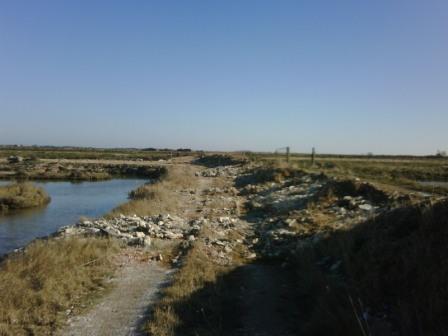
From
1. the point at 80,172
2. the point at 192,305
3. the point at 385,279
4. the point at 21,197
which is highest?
the point at 385,279

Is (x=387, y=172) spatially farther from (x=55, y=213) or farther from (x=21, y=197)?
(x=21, y=197)

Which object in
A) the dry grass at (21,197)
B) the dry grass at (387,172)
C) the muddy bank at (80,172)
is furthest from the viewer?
the muddy bank at (80,172)

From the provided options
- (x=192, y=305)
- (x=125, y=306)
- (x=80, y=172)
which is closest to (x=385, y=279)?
(x=192, y=305)

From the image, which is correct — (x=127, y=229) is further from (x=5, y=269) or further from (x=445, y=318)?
(x=445, y=318)

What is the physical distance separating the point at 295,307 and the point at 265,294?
96cm

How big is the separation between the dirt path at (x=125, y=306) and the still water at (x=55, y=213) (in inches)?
345

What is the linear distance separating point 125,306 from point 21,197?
27633 mm

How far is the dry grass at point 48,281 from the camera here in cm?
744

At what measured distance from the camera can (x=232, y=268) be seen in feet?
36.8

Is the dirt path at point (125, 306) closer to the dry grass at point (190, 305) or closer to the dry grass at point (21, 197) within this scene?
the dry grass at point (190, 305)

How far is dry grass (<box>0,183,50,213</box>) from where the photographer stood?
1244 inches

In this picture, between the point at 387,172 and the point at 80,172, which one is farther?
the point at 80,172

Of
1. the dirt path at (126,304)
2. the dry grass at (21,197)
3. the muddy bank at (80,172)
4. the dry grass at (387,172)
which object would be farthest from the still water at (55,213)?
the dry grass at (387,172)

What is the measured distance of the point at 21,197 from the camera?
1283 inches
